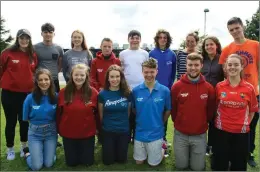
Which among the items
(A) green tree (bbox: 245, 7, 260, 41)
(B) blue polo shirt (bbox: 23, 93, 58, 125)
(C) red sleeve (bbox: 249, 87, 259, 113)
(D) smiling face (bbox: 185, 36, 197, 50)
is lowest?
(B) blue polo shirt (bbox: 23, 93, 58, 125)

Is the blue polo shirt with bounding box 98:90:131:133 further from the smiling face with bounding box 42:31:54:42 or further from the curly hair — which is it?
the smiling face with bounding box 42:31:54:42

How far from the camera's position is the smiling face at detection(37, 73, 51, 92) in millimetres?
4598

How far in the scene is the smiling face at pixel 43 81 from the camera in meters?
4.60

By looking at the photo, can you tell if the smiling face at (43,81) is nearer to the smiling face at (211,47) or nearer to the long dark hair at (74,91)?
the long dark hair at (74,91)

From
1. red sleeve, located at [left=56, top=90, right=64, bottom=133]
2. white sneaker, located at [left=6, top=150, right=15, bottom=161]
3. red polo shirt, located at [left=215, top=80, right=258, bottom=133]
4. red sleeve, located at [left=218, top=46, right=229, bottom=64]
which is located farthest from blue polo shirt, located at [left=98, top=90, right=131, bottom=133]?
white sneaker, located at [left=6, top=150, right=15, bottom=161]

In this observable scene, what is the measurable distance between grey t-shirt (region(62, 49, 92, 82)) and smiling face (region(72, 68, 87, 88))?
0.77 meters

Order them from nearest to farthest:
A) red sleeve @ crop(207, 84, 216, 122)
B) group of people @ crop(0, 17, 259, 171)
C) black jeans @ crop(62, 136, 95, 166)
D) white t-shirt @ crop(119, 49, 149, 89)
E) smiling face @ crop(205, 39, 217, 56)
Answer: group of people @ crop(0, 17, 259, 171) → red sleeve @ crop(207, 84, 216, 122) → black jeans @ crop(62, 136, 95, 166) → smiling face @ crop(205, 39, 217, 56) → white t-shirt @ crop(119, 49, 149, 89)

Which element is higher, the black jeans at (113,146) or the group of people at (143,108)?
the group of people at (143,108)

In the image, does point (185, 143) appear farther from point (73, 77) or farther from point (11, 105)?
point (11, 105)

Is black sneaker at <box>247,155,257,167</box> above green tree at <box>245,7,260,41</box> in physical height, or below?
below

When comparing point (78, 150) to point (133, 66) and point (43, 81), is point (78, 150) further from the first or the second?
point (133, 66)

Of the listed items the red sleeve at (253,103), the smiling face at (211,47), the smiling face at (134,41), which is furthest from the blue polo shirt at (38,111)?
the red sleeve at (253,103)

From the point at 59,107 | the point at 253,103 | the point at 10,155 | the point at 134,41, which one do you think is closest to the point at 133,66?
the point at 134,41

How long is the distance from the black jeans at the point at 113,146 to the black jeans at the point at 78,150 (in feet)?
0.72
